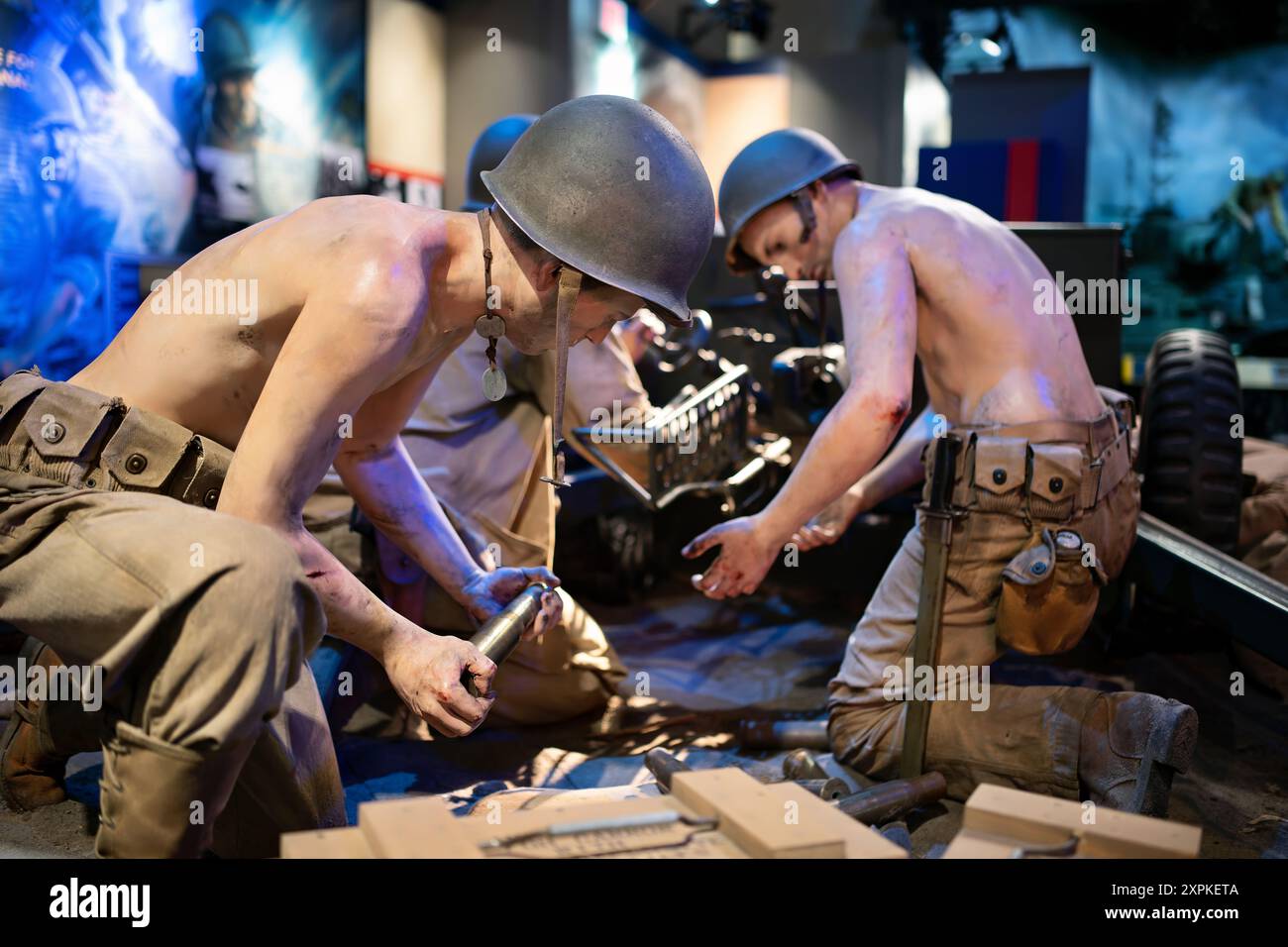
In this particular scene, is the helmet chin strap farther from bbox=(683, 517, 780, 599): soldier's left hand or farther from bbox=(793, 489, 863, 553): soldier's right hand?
bbox=(793, 489, 863, 553): soldier's right hand

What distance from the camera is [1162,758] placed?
2.72 m

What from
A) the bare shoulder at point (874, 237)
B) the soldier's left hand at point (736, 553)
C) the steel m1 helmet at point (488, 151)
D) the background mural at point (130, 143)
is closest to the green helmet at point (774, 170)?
the bare shoulder at point (874, 237)

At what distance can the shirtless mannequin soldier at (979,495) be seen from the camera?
2973mm

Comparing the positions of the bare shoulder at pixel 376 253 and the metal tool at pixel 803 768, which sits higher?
the bare shoulder at pixel 376 253

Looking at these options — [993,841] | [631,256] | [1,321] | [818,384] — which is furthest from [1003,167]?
[993,841]

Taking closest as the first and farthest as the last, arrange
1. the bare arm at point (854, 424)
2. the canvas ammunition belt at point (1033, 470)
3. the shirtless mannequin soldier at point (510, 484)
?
the bare arm at point (854, 424) → the canvas ammunition belt at point (1033, 470) → the shirtless mannequin soldier at point (510, 484)

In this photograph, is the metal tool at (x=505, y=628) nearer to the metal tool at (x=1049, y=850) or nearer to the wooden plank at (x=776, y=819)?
the wooden plank at (x=776, y=819)

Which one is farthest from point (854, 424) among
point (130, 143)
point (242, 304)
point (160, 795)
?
point (130, 143)

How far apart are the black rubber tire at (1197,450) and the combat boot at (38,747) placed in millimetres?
3674

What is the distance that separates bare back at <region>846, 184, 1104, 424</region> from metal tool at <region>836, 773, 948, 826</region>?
1.01m

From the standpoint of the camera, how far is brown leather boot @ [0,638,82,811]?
112 inches

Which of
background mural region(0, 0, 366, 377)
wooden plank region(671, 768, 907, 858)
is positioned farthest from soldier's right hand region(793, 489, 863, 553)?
background mural region(0, 0, 366, 377)
